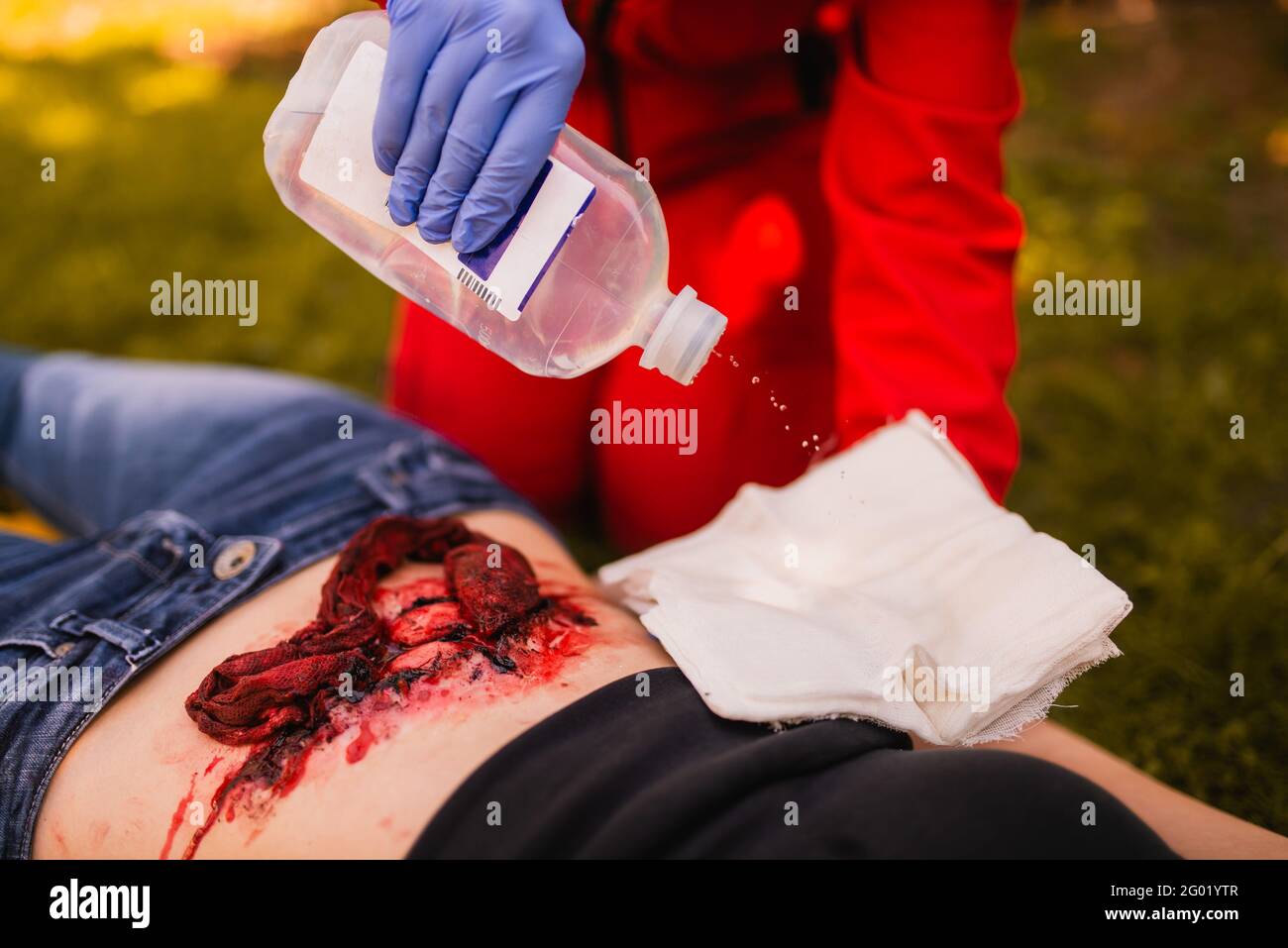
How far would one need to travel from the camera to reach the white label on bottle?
49.0 inches

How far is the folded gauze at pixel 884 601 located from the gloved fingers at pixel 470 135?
591 millimetres

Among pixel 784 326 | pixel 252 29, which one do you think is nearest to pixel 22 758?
pixel 784 326

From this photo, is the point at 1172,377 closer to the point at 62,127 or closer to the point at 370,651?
the point at 370,651

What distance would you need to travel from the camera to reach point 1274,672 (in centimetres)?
197

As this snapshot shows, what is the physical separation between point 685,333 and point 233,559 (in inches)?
30.7

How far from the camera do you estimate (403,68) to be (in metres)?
1.26

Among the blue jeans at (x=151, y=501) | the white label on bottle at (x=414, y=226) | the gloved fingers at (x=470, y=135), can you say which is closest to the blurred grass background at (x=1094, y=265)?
the blue jeans at (x=151, y=501)

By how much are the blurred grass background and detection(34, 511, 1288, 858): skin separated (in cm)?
62
